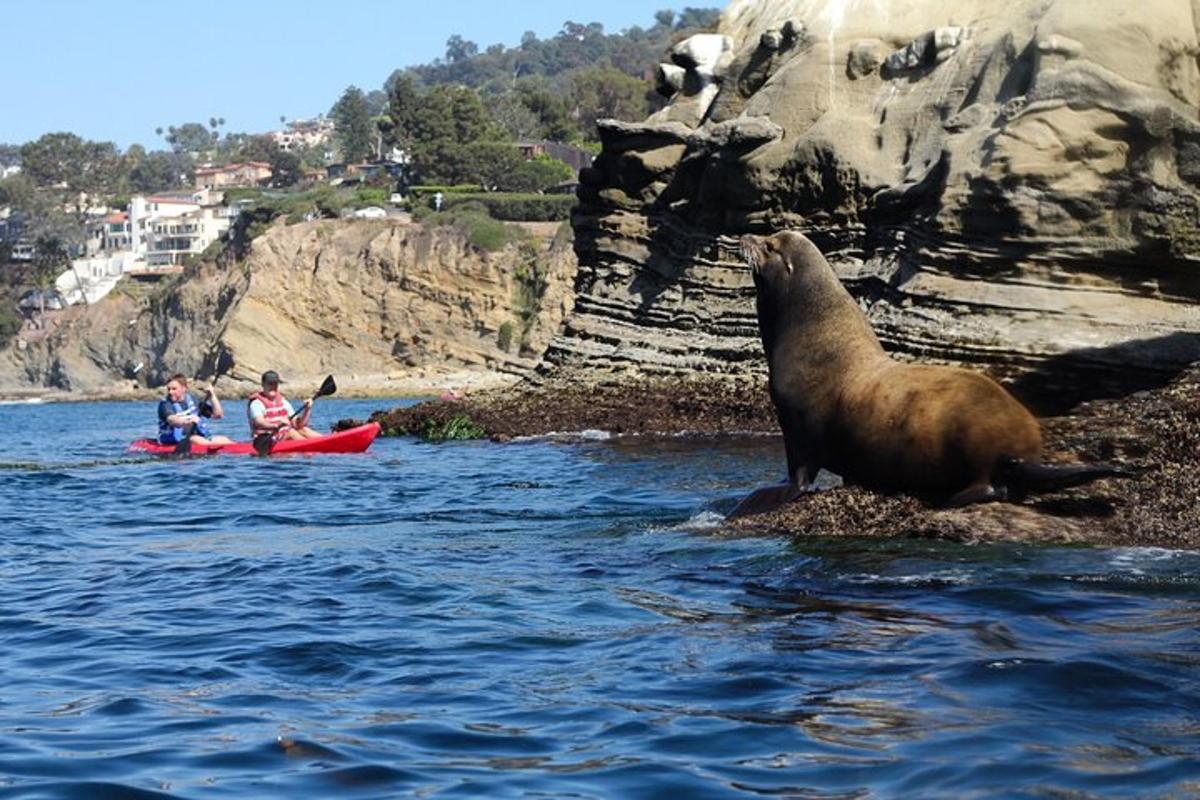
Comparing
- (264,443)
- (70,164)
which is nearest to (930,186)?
(264,443)

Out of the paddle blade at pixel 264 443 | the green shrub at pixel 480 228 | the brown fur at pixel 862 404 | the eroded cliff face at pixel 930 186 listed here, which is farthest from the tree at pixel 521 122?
the brown fur at pixel 862 404

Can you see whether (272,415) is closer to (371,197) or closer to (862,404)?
(862,404)

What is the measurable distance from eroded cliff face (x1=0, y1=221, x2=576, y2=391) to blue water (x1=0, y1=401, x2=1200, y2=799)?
2497 inches

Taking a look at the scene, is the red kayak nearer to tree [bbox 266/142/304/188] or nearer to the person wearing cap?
the person wearing cap

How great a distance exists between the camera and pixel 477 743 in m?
5.52

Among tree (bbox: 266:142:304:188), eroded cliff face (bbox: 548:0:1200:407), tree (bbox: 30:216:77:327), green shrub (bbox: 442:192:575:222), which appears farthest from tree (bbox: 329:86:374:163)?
eroded cliff face (bbox: 548:0:1200:407)

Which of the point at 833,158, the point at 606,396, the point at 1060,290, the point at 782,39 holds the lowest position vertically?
the point at 606,396

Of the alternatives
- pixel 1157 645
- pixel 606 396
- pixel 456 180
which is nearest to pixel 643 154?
pixel 606 396

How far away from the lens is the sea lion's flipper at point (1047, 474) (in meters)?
8.59

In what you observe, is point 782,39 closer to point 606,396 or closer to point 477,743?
point 606,396

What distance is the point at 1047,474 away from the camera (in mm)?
8609

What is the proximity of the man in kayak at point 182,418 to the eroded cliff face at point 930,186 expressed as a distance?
16.1 ft

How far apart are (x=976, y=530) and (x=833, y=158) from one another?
44.8 feet

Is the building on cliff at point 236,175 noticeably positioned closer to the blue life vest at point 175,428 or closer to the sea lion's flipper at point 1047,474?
the blue life vest at point 175,428
